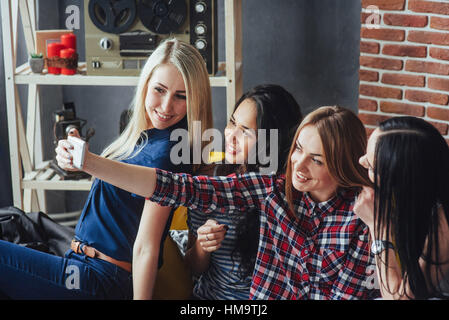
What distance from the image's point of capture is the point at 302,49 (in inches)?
91.5

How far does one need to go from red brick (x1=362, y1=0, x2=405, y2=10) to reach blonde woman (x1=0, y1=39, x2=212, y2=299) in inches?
34.4

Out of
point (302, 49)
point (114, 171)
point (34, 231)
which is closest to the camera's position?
point (114, 171)

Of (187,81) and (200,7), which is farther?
(200,7)

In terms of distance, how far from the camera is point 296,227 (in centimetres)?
133

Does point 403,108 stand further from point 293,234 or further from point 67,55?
point 67,55

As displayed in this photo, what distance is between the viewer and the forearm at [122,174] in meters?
1.22

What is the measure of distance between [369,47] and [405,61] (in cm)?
14

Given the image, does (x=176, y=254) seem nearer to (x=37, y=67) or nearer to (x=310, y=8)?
(x=37, y=67)

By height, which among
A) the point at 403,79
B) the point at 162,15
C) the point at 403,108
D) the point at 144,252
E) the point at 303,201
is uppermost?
the point at 162,15

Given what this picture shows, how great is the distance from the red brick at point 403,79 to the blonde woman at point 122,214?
34.5 inches

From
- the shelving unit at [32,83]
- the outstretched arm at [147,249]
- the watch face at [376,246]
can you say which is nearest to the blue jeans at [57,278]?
the outstretched arm at [147,249]

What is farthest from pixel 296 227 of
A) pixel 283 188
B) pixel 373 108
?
pixel 373 108

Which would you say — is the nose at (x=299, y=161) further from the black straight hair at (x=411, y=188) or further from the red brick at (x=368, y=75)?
the red brick at (x=368, y=75)

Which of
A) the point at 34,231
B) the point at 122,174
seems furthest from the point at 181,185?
the point at 34,231
